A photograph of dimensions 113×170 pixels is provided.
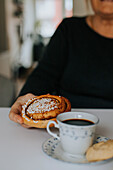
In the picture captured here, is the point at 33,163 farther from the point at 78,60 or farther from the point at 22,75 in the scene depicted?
the point at 22,75

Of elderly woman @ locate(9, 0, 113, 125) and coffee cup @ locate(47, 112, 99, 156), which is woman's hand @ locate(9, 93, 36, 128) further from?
elderly woman @ locate(9, 0, 113, 125)

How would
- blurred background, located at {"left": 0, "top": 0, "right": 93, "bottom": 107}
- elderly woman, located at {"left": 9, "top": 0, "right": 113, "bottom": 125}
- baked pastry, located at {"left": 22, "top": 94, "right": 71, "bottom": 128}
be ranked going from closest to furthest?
baked pastry, located at {"left": 22, "top": 94, "right": 71, "bottom": 128} → elderly woman, located at {"left": 9, "top": 0, "right": 113, "bottom": 125} → blurred background, located at {"left": 0, "top": 0, "right": 93, "bottom": 107}

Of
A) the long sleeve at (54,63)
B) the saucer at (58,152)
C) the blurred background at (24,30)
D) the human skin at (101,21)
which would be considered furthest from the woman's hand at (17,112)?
the blurred background at (24,30)

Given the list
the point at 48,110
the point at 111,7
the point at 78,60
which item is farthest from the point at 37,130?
the point at 111,7

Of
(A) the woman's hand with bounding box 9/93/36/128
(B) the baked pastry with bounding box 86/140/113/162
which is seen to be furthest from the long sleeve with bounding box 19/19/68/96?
(B) the baked pastry with bounding box 86/140/113/162

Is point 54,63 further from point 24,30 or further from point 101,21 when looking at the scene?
point 24,30

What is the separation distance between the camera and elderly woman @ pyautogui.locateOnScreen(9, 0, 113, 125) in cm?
127

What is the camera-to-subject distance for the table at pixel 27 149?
0.56 m

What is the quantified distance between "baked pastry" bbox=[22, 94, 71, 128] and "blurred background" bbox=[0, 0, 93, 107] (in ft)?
9.32

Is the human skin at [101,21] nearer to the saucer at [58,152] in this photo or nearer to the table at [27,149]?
the table at [27,149]

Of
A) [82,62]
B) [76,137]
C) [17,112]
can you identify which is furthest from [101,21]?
[76,137]

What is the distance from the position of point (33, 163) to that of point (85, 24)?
0.99 metres

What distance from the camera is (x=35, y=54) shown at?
18.6ft

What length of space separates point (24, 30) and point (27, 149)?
4.67m
